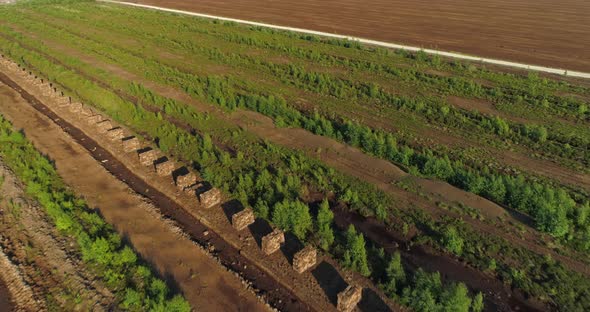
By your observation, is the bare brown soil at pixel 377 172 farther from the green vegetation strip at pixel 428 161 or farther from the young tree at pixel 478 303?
the young tree at pixel 478 303

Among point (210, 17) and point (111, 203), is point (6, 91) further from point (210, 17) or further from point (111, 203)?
point (210, 17)

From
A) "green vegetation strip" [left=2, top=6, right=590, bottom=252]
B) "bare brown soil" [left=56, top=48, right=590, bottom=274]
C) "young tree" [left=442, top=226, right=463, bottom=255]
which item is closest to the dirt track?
"young tree" [left=442, top=226, right=463, bottom=255]

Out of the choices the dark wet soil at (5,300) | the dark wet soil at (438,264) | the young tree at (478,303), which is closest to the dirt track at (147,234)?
the dark wet soil at (5,300)

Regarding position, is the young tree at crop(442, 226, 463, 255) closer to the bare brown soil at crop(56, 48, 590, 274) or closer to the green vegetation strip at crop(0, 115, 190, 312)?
the bare brown soil at crop(56, 48, 590, 274)

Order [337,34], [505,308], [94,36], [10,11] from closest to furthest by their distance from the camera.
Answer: [505,308], [94,36], [337,34], [10,11]

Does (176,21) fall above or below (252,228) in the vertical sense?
above

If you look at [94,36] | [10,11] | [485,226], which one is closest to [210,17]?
[94,36]
